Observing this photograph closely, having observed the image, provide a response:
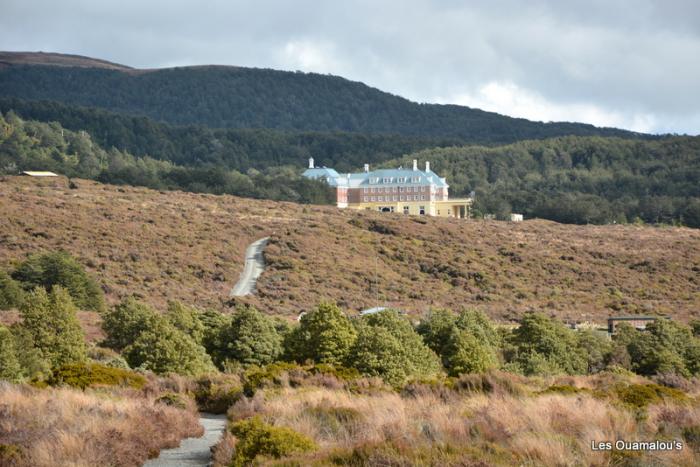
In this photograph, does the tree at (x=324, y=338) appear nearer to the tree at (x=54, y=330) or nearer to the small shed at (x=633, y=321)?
the tree at (x=54, y=330)

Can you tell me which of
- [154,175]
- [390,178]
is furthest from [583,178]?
[154,175]

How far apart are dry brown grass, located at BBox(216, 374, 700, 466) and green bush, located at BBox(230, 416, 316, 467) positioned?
0.25 metres

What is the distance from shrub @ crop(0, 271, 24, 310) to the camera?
4234 cm

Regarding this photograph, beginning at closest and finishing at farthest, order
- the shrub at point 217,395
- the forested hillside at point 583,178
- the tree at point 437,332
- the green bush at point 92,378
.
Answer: the shrub at point 217,395
the green bush at point 92,378
the tree at point 437,332
the forested hillside at point 583,178

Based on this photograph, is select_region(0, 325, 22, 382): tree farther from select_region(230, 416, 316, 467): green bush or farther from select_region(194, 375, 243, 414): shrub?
select_region(230, 416, 316, 467): green bush

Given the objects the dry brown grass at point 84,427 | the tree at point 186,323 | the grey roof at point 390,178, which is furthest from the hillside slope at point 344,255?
the dry brown grass at point 84,427

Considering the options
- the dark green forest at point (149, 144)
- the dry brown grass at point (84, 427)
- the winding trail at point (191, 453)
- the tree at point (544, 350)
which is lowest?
the tree at point (544, 350)

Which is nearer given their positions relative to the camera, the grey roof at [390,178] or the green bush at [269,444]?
the green bush at [269,444]

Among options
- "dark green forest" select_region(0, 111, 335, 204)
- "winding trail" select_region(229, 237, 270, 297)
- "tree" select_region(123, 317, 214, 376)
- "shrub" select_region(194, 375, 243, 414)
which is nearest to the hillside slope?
"winding trail" select_region(229, 237, 270, 297)

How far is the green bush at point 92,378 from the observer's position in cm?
1723

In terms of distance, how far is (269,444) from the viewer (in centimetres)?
1069

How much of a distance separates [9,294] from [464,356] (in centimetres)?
2361

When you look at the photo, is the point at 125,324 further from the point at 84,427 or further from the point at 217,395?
the point at 84,427

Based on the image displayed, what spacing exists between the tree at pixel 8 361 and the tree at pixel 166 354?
9.65 feet
